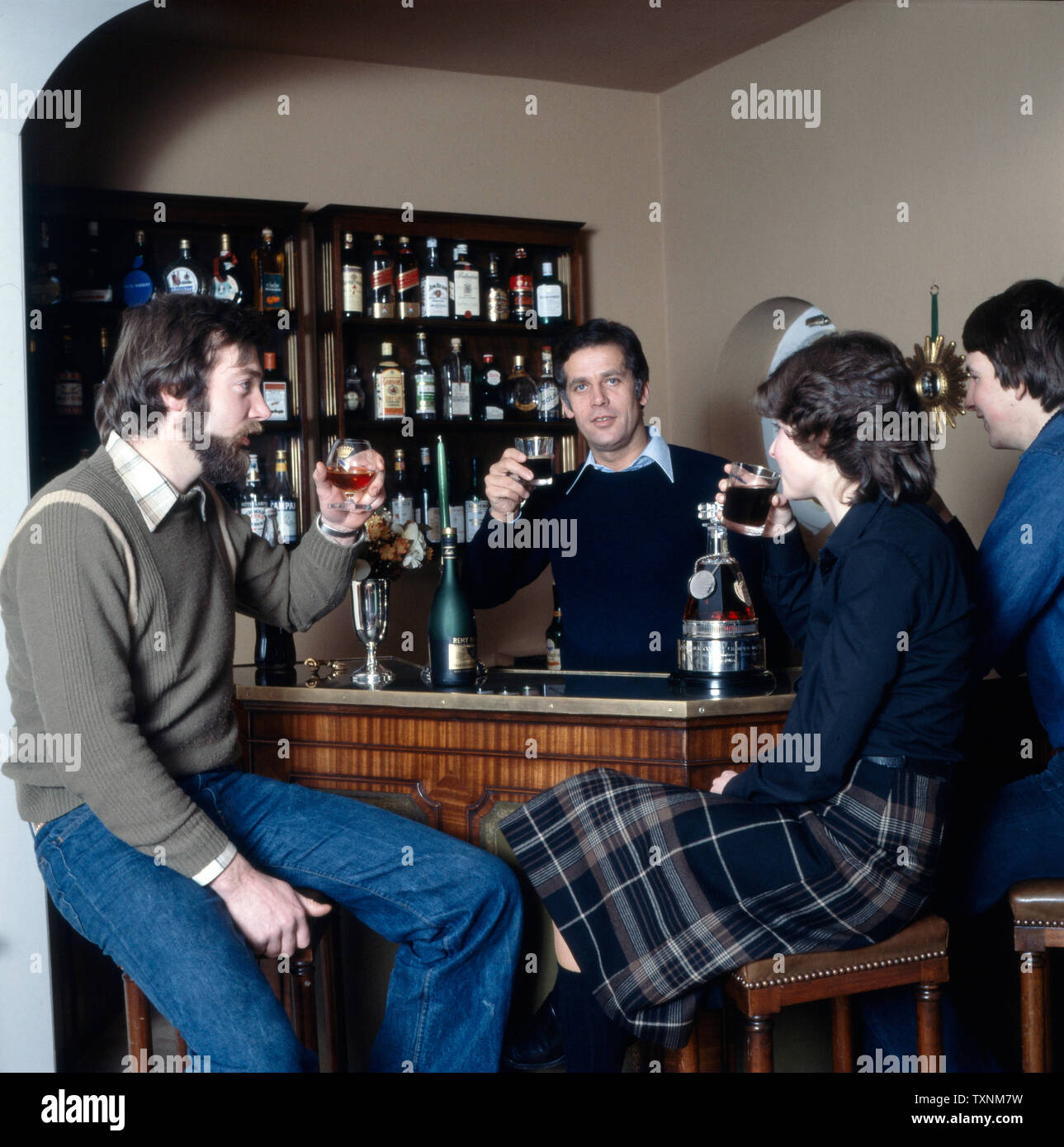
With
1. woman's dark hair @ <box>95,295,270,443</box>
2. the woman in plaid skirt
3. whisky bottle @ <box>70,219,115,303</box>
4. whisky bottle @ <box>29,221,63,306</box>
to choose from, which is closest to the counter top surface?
the woman in plaid skirt

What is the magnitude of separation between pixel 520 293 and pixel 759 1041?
10.4ft

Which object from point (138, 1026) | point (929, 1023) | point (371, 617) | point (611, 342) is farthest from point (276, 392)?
point (929, 1023)

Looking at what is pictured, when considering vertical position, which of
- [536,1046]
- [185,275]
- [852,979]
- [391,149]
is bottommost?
[536,1046]

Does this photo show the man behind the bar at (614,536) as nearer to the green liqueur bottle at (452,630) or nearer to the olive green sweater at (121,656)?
the green liqueur bottle at (452,630)

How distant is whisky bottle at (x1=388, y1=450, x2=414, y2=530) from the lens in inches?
158

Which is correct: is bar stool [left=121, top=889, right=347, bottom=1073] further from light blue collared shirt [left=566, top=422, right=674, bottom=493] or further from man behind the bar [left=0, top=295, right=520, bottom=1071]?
light blue collared shirt [left=566, top=422, right=674, bottom=493]

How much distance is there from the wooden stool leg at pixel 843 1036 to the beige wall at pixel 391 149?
2667 mm

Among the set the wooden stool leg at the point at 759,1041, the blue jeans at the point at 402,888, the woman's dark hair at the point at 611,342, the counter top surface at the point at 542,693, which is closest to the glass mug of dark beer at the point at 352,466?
the counter top surface at the point at 542,693

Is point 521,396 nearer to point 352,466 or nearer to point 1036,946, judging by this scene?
point 352,466

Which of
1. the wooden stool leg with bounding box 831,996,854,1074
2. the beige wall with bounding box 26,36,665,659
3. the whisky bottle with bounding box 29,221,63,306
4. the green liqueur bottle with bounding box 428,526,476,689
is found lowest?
the wooden stool leg with bounding box 831,996,854,1074

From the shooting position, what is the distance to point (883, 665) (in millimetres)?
1554

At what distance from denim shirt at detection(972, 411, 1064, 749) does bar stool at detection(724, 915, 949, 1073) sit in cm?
46

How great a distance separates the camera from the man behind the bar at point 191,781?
63.5 inches
